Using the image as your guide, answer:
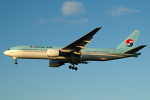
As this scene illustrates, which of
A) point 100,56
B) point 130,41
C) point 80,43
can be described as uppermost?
point 130,41

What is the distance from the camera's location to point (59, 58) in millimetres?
55469

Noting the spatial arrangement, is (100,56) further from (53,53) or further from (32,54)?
(32,54)

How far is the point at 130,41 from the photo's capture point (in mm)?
60531

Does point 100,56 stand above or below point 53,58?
above

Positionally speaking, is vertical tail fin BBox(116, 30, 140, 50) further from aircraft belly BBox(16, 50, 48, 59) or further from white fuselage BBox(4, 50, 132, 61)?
aircraft belly BBox(16, 50, 48, 59)

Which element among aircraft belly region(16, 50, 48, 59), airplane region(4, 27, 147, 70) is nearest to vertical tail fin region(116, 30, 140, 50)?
airplane region(4, 27, 147, 70)

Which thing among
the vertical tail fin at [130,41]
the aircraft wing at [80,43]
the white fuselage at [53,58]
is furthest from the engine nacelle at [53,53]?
the vertical tail fin at [130,41]

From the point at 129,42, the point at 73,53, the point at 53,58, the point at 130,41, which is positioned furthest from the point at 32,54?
the point at 130,41

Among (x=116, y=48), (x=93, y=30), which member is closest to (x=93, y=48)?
(x=116, y=48)

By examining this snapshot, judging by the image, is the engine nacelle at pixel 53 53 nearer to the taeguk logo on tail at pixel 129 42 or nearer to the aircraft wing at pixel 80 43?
the aircraft wing at pixel 80 43

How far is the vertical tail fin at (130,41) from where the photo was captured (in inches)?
2352

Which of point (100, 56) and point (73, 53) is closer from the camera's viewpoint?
point (73, 53)

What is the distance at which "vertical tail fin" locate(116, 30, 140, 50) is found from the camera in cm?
5975

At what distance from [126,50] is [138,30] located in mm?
6563
